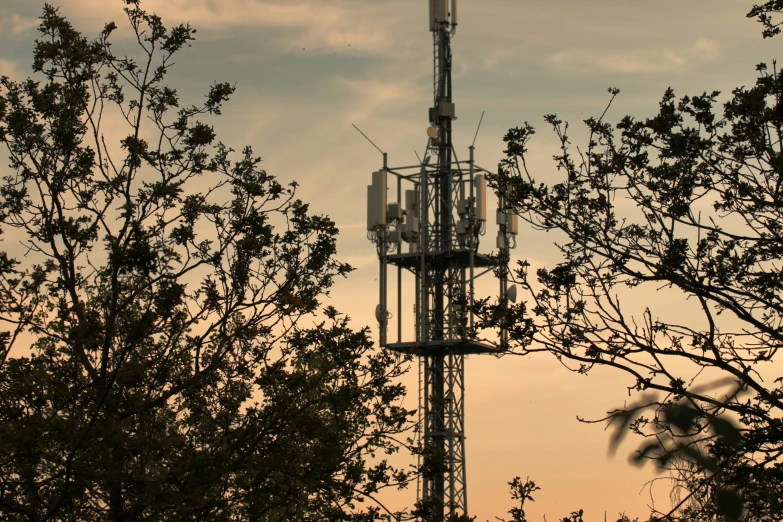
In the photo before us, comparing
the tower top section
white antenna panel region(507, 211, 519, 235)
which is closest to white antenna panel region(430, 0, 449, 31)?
the tower top section

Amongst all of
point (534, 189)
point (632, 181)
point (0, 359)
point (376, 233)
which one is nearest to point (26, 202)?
point (0, 359)

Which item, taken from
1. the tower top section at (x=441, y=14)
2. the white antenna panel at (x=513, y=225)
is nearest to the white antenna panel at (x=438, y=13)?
the tower top section at (x=441, y=14)

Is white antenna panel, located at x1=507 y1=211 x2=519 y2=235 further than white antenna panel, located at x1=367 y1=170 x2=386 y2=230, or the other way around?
white antenna panel, located at x1=507 y1=211 x2=519 y2=235

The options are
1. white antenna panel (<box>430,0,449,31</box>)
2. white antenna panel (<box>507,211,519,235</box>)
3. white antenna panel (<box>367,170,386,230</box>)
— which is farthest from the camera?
white antenna panel (<box>430,0,449,31</box>)

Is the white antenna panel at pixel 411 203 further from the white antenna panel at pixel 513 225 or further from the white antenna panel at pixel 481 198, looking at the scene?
the white antenna panel at pixel 513 225

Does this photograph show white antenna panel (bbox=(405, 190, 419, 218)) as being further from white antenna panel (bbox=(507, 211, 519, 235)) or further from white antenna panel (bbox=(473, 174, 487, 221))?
white antenna panel (bbox=(507, 211, 519, 235))

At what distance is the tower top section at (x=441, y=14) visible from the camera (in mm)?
36594

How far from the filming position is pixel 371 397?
14.8m

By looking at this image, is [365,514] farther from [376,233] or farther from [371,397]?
[376,233]

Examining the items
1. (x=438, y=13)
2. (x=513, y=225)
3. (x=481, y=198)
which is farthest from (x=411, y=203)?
(x=438, y=13)

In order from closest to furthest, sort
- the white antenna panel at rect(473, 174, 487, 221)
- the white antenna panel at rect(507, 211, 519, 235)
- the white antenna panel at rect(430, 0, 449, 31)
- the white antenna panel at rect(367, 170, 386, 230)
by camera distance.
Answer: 1. the white antenna panel at rect(473, 174, 487, 221)
2. the white antenna panel at rect(367, 170, 386, 230)
3. the white antenna panel at rect(507, 211, 519, 235)
4. the white antenna panel at rect(430, 0, 449, 31)

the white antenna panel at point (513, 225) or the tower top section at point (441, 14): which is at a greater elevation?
the tower top section at point (441, 14)

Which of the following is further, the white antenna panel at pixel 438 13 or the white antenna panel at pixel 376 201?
the white antenna panel at pixel 438 13

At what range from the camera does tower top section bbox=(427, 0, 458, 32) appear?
36.6 meters
